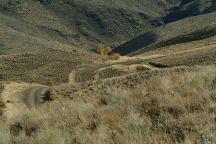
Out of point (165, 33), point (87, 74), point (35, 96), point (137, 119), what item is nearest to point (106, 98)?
point (137, 119)

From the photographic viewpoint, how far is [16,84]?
194 feet

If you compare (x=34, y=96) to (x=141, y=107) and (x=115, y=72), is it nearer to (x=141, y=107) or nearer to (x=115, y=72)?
(x=115, y=72)

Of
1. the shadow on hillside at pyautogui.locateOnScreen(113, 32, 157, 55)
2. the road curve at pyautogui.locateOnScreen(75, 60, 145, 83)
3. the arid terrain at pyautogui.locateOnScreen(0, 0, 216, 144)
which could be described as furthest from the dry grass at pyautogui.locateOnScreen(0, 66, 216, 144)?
the shadow on hillside at pyautogui.locateOnScreen(113, 32, 157, 55)

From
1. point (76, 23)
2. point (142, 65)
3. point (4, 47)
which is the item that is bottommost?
point (142, 65)

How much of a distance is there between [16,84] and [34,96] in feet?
36.1

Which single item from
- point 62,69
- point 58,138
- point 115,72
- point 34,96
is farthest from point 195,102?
point 62,69

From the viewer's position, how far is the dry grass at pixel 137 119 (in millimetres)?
9211

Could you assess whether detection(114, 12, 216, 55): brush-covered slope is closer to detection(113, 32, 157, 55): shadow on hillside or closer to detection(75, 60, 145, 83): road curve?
detection(113, 32, 157, 55): shadow on hillside

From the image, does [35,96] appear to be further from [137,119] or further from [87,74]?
[137,119]

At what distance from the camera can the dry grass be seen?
9.21m

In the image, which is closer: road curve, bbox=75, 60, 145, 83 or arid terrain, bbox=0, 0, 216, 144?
arid terrain, bbox=0, 0, 216, 144

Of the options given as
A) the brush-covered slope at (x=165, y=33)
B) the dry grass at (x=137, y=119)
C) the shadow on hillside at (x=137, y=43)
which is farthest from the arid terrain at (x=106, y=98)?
the shadow on hillside at (x=137, y=43)

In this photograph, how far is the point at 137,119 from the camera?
402 inches

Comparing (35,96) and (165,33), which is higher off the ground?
(165,33)
